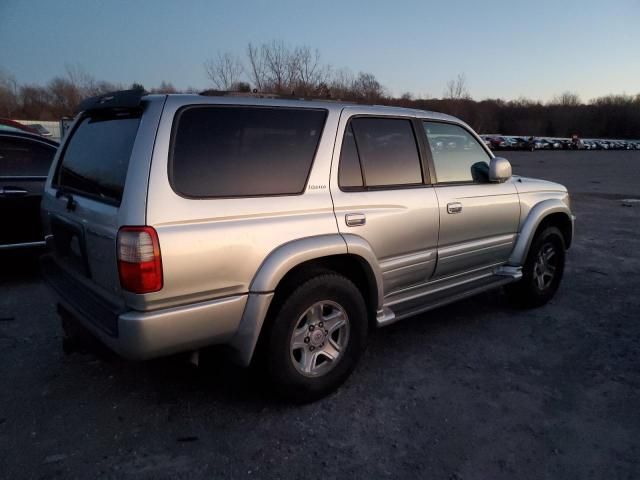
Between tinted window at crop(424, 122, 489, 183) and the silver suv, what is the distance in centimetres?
2

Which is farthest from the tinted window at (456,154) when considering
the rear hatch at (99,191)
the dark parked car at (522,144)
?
the dark parked car at (522,144)

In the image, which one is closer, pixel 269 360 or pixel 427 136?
pixel 269 360

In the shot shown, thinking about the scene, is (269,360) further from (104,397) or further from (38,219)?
(38,219)

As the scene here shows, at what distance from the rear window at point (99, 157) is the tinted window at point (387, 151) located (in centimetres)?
140

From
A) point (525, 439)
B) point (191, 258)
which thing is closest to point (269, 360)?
point (191, 258)

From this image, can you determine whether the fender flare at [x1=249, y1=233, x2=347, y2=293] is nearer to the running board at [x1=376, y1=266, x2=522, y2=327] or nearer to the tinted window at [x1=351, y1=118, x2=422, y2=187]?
the tinted window at [x1=351, y1=118, x2=422, y2=187]

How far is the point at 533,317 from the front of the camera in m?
4.27

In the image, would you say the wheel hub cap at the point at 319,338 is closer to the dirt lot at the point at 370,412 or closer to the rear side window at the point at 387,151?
the dirt lot at the point at 370,412

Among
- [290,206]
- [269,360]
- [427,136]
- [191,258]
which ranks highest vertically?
[427,136]

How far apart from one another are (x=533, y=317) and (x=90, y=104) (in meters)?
3.98

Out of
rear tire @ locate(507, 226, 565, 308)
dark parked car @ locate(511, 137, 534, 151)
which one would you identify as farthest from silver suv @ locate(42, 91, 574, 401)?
dark parked car @ locate(511, 137, 534, 151)

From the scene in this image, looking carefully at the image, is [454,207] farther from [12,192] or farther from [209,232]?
[12,192]

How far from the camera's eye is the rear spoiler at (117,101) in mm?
2410

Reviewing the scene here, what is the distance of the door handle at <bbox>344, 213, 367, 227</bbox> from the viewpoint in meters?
2.81
